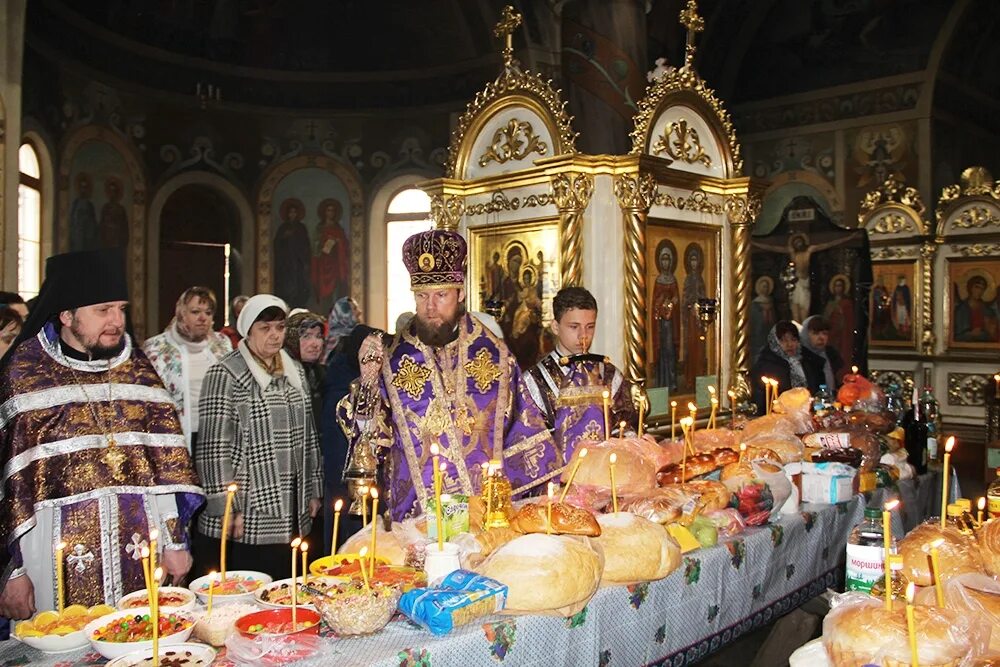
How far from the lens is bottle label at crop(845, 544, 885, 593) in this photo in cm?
240

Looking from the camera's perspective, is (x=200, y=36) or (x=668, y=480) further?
(x=200, y=36)

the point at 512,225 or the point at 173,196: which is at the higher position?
Answer: the point at 173,196

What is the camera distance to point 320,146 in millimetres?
12141

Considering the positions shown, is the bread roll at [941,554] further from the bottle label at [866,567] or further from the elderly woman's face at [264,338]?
the elderly woman's face at [264,338]

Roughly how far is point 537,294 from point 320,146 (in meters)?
7.10

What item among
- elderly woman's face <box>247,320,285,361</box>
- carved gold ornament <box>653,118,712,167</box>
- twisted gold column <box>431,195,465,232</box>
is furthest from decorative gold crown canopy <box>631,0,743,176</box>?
elderly woman's face <box>247,320,285,361</box>

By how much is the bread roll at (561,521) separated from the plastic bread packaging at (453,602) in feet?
0.97

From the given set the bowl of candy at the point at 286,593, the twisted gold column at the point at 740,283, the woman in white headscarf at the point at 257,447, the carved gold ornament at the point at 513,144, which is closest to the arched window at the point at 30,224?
the carved gold ornament at the point at 513,144

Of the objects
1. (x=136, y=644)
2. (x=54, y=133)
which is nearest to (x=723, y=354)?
(x=136, y=644)

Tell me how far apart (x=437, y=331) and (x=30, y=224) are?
7.56 metres

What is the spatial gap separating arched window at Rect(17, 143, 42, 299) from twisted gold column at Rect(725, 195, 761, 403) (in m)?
6.88

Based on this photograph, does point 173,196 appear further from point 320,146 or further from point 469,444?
point 469,444

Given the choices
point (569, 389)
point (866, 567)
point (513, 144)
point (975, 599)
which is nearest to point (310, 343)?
point (569, 389)

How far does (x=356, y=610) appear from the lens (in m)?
1.95
